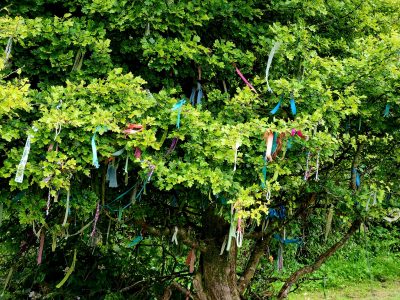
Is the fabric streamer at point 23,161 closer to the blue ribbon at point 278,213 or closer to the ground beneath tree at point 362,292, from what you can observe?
the blue ribbon at point 278,213

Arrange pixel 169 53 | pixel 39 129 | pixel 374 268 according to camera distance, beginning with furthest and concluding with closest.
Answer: pixel 374 268
pixel 169 53
pixel 39 129

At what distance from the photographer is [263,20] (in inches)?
156

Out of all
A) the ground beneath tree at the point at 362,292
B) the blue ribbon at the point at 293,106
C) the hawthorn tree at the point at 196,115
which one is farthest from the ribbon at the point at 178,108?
the ground beneath tree at the point at 362,292

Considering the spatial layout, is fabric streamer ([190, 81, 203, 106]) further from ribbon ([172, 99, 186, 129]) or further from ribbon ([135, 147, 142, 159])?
ribbon ([135, 147, 142, 159])

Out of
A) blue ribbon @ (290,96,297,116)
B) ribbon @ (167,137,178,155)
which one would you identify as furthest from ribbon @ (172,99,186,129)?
blue ribbon @ (290,96,297,116)

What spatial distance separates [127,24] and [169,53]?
35 cm

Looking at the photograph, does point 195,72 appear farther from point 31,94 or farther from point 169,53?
point 31,94

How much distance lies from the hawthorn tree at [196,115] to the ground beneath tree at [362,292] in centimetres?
383

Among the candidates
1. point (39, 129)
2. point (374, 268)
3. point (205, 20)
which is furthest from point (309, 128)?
point (374, 268)

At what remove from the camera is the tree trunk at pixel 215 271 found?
445cm

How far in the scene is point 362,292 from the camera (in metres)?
8.52

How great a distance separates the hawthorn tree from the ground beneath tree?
383cm

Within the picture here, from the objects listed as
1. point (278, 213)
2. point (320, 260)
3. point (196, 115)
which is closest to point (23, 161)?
point (196, 115)

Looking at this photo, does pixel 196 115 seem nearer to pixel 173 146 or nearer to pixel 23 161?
pixel 173 146
